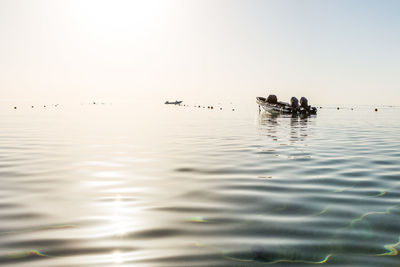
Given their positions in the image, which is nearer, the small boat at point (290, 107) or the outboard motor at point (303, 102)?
the small boat at point (290, 107)

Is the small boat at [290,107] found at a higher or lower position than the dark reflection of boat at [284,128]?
higher

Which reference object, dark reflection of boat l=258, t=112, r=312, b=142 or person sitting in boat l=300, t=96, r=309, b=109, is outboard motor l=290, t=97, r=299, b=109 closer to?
person sitting in boat l=300, t=96, r=309, b=109

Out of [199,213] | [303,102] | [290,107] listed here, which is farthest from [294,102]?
[199,213]

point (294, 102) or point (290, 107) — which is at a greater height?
point (294, 102)

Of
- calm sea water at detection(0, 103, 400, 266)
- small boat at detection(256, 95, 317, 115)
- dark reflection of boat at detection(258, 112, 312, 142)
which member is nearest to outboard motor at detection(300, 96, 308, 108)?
small boat at detection(256, 95, 317, 115)

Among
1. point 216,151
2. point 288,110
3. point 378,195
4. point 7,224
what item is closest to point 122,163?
point 216,151

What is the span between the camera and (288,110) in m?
65.9

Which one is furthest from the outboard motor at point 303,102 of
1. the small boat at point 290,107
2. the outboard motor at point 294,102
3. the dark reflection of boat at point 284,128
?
the dark reflection of boat at point 284,128

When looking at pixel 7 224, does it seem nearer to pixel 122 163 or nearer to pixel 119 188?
pixel 119 188

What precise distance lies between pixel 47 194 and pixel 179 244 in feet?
14.1

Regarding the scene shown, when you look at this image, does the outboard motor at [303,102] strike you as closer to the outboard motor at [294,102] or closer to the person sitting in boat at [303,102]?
the person sitting in boat at [303,102]

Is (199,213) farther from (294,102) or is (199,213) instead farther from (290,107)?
(294,102)

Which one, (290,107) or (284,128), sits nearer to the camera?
(284,128)

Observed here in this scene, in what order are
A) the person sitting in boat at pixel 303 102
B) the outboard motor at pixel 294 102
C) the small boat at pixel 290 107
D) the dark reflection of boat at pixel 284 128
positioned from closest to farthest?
1. the dark reflection of boat at pixel 284 128
2. the small boat at pixel 290 107
3. the person sitting in boat at pixel 303 102
4. the outboard motor at pixel 294 102
